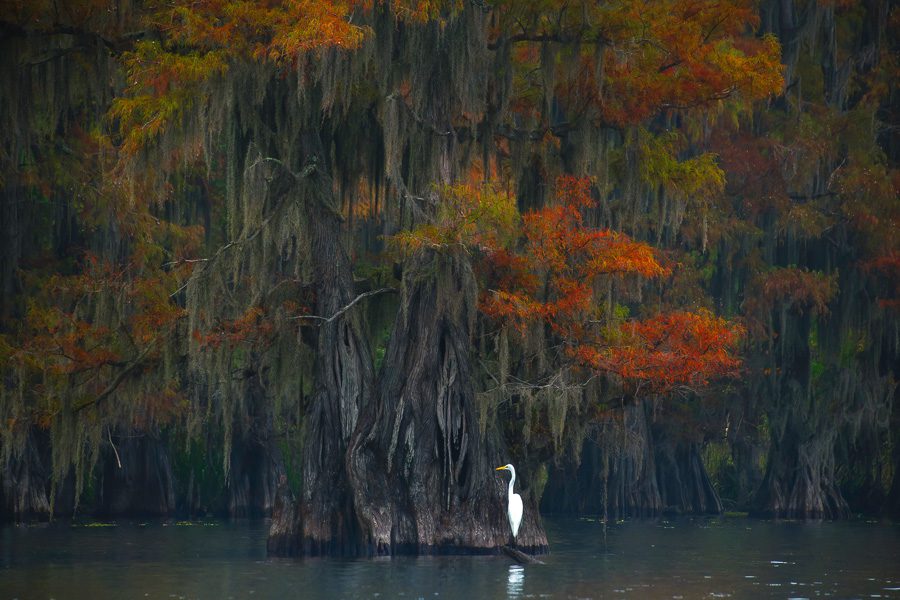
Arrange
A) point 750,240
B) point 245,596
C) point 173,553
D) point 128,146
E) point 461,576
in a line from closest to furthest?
point 245,596
point 461,576
point 128,146
point 173,553
point 750,240

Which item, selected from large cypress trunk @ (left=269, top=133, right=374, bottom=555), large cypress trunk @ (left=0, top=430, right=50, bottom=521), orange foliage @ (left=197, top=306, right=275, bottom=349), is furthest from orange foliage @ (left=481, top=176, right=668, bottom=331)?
large cypress trunk @ (left=0, top=430, right=50, bottom=521)

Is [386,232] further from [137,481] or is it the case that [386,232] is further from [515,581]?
[137,481]

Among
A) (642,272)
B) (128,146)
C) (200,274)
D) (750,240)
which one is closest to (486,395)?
(642,272)

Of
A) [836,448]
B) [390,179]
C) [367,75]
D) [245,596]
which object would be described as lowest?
[245,596]

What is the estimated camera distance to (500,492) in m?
25.1

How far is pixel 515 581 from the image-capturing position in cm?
2109

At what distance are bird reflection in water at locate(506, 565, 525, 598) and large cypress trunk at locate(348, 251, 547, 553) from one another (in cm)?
181

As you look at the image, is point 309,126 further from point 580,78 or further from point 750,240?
point 750,240

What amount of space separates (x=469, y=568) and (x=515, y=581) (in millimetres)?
1792

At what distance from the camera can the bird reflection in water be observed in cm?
1950

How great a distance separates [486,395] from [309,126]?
207 inches

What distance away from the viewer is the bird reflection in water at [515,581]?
768 inches

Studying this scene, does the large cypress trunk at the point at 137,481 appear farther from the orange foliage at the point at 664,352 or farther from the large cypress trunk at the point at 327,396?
the orange foliage at the point at 664,352

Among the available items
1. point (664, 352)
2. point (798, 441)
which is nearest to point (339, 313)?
point (664, 352)
